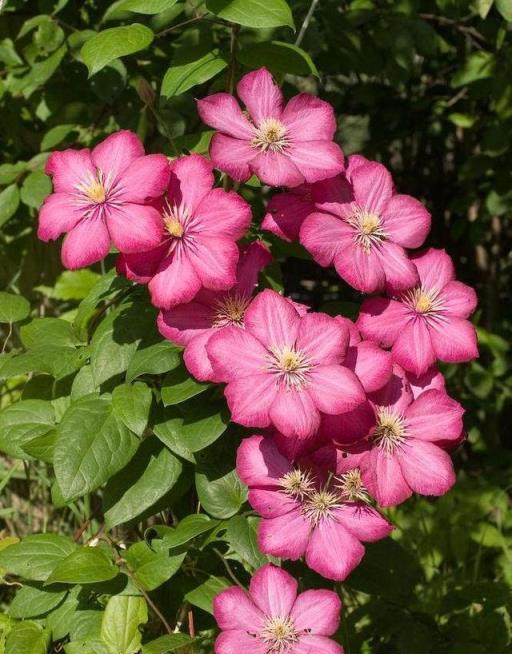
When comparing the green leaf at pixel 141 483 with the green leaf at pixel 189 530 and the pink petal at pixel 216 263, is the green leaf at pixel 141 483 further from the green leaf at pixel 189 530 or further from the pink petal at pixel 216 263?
the pink petal at pixel 216 263

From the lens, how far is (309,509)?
98cm

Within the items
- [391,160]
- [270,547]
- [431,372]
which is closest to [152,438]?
[270,547]

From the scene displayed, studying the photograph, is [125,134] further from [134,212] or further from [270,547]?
[270,547]

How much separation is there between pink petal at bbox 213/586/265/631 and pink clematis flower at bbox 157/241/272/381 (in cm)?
25

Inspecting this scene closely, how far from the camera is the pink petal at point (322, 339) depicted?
90 centimetres

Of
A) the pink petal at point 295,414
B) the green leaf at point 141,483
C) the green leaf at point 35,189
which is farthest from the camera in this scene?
the green leaf at point 35,189

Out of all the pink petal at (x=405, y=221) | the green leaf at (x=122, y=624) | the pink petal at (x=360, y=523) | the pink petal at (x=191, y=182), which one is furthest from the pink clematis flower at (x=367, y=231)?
the green leaf at (x=122, y=624)

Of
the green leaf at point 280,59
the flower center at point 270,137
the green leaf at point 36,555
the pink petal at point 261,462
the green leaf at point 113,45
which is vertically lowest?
the green leaf at point 36,555

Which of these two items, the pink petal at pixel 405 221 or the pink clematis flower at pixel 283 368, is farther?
the pink petal at pixel 405 221

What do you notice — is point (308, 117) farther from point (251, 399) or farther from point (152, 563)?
point (152, 563)

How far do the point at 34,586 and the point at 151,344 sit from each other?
1.14 feet

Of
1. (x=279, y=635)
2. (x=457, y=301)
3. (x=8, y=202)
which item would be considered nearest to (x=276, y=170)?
(x=457, y=301)

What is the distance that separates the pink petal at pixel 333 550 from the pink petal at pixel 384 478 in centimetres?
6

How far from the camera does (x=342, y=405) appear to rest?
2.87ft
